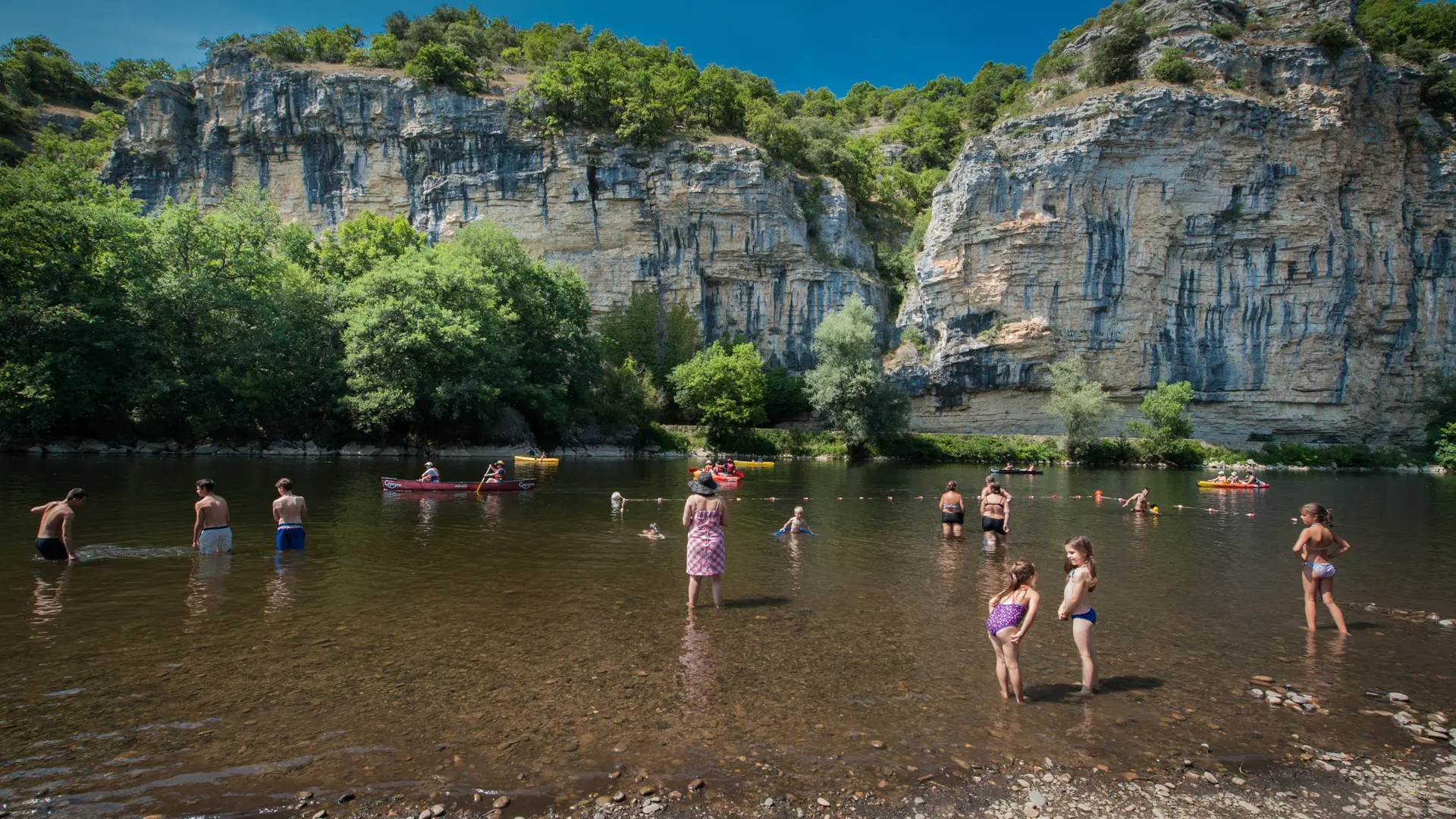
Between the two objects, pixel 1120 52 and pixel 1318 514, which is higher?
pixel 1120 52

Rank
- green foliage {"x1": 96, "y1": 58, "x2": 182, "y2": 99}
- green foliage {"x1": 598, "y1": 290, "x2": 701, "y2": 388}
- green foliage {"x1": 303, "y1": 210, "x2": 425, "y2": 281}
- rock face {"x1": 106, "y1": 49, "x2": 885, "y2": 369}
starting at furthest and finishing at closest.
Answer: green foliage {"x1": 96, "y1": 58, "x2": 182, "y2": 99} < rock face {"x1": 106, "y1": 49, "x2": 885, "y2": 369} < green foliage {"x1": 598, "y1": 290, "x2": 701, "y2": 388} < green foliage {"x1": 303, "y1": 210, "x2": 425, "y2": 281}

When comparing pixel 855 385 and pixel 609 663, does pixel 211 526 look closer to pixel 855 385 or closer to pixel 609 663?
pixel 609 663

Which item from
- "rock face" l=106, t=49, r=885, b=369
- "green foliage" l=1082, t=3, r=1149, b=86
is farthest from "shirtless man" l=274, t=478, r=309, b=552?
"green foliage" l=1082, t=3, r=1149, b=86

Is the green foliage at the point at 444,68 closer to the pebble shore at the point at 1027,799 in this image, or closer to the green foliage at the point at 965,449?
the green foliage at the point at 965,449

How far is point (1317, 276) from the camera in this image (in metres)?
58.3

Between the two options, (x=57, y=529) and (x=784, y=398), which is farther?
(x=784, y=398)

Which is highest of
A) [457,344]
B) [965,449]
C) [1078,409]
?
[457,344]

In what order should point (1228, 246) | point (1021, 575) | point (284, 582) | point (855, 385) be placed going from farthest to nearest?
point (1228, 246)
point (855, 385)
point (284, 582)
point (1021, 575)

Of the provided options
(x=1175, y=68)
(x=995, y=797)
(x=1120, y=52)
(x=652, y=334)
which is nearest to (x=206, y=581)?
(x=995, y=797)

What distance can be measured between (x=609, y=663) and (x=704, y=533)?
2.41m

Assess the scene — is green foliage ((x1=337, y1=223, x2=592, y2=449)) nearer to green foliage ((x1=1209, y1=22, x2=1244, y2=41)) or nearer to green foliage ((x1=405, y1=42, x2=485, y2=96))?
green foliage ((x1=405, y1=42, x2=485, y2=96))

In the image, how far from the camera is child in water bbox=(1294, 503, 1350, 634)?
9.23 metres

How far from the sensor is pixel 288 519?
12531mm

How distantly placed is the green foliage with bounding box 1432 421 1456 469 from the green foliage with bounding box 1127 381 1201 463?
58.4 ft
